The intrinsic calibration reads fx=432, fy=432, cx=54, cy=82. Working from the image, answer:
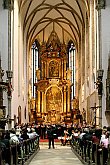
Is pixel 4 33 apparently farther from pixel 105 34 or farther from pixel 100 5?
pixel 105 34

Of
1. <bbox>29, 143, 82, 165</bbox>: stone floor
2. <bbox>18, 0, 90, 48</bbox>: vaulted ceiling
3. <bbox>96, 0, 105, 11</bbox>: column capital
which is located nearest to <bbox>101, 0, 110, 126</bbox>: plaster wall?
<bbox>96, 0, 105, 11</bbox>: column capital

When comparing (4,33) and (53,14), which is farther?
(53,14)

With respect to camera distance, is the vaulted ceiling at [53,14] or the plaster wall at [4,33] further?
the vaulted ceiling at [53,14]

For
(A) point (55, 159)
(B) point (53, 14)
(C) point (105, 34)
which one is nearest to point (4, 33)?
(C) point (105, 34)

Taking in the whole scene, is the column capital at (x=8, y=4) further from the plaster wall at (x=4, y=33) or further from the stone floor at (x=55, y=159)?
the stone floor at (x=55, y=159)

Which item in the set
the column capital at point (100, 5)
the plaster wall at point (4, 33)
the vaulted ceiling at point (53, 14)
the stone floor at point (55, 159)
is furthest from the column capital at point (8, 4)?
the stone floor at point (55, 159)

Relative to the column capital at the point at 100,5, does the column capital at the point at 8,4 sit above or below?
above

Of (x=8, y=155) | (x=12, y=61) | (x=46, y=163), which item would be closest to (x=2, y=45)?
(x=12, y=61)

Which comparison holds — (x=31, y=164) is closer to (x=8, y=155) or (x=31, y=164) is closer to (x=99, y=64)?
→ (x=8, y=155)

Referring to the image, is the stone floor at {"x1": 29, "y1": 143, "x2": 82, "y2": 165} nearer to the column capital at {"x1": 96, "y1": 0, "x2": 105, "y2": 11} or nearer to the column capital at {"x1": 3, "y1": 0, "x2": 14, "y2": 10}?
the column capital at {"x1": 96, "y1": 0, "x2": 105, "y2": 11}

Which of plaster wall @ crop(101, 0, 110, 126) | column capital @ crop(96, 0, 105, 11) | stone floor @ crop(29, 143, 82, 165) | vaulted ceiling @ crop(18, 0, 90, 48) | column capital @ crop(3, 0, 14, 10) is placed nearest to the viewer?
stone floor @ crop(29, 143, 82, 165)

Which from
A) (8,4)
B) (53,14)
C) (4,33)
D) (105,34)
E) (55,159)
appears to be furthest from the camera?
(53,14)

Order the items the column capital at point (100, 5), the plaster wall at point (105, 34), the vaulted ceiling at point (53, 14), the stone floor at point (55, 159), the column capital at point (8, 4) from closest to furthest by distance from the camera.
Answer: the stone floor at point (55, 159), the plaster wall at point (105, 34), the column capital at point (100, 5), the column capital at point (8, 4), the vaulted ceiling at point (53, 14)

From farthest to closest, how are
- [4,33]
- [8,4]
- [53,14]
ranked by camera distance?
1. [53,14]
2. [8,4]
3. [4,33]
